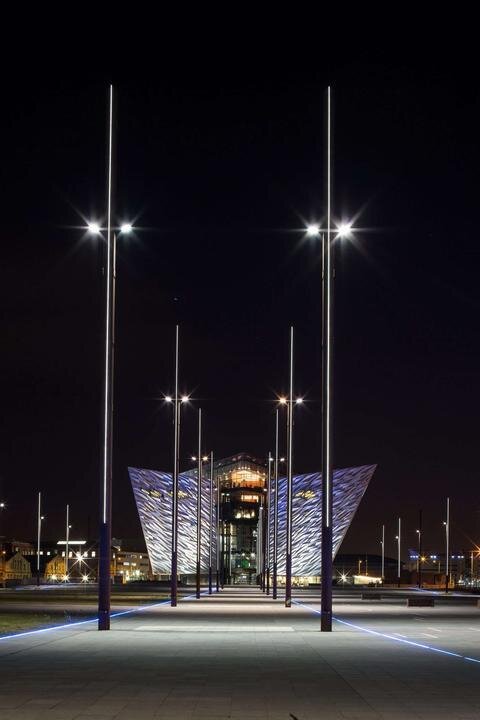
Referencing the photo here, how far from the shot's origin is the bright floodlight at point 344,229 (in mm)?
29875

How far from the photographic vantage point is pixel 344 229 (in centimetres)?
3002

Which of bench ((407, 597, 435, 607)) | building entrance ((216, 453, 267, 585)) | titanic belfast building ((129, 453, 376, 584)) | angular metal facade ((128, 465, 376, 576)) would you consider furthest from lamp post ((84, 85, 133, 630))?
building entrance ((216, 453, 267, 585))

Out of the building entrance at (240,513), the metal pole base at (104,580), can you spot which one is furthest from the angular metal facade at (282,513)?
the metal pole base at (104,580)

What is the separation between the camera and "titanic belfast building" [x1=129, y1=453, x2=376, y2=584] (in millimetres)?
125875

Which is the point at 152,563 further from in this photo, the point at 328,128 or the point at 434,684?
the point at 434,684

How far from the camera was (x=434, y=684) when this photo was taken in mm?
15953

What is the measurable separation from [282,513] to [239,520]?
12995 mm

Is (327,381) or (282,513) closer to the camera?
(327,381)

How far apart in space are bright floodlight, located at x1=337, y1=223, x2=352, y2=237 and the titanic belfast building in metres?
90.8

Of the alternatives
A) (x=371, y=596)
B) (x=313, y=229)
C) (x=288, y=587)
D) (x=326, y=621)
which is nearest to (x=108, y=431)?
(x=326, y=621)

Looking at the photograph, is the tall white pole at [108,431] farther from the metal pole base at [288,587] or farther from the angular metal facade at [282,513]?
the angular metal facade at [282,513]

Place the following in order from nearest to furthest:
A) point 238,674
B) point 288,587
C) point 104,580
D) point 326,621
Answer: point 238,674
point 326,621
point 104,580
point 288,587

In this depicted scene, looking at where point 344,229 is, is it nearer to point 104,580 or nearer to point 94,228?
point 94,228

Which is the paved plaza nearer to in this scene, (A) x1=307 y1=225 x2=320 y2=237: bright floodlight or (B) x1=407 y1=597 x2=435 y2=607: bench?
(A) x1=307 y1=225 x2=320 y2=237: bright floodlight
